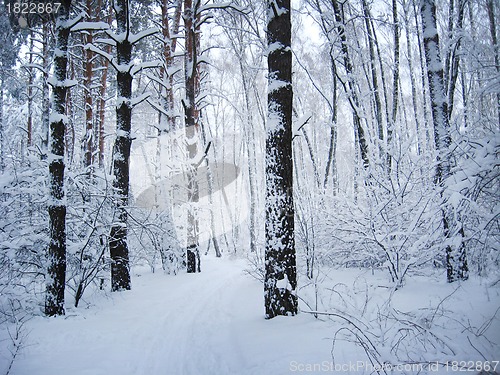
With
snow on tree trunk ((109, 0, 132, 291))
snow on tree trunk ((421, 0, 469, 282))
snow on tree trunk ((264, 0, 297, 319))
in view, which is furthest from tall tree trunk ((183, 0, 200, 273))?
snow on tree trunk ((421, 0, 469, 282))

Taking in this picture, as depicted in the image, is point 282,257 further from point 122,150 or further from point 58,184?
point 122,150

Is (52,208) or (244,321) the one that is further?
(52,208)

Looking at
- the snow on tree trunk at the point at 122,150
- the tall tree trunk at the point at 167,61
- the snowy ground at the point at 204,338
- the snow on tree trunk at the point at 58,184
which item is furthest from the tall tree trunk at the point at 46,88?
the snowy ground at the point at 204,338

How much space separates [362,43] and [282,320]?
13706mm

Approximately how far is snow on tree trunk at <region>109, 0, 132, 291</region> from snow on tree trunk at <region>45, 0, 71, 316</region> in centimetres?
163

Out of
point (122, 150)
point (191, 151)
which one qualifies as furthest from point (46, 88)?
point (122, 150)

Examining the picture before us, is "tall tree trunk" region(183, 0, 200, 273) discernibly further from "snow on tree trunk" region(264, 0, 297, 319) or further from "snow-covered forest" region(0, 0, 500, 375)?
"snow on tree trunk" region(264, 0, 297, 319)

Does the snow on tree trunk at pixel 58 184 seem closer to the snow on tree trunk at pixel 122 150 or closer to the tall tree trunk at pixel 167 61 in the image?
the snow on tree trunk at pixel 122 150

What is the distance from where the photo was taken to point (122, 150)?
7469mm

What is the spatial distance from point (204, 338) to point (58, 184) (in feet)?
13.1

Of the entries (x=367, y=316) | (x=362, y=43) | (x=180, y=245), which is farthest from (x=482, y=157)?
(x=362, y=43)

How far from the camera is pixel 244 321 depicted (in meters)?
4.76

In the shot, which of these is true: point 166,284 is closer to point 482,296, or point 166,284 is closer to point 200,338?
Result: point 200,338

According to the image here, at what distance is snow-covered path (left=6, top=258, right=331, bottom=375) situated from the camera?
3311 millimetres
